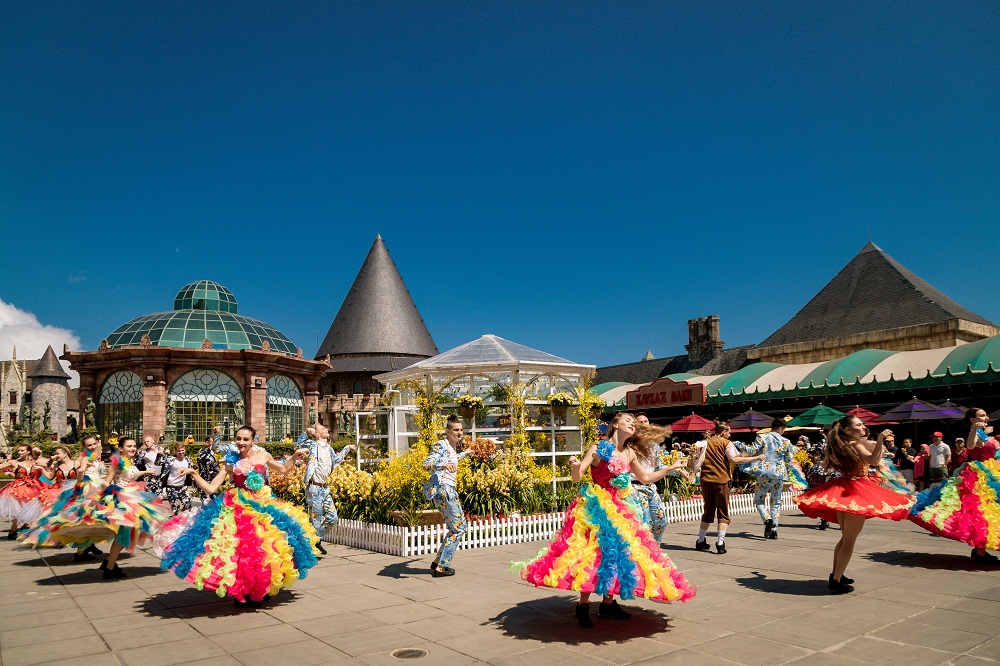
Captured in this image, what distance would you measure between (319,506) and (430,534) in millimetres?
1681

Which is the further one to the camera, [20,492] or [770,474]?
[20,492]

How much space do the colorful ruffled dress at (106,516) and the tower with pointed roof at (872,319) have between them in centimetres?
3844

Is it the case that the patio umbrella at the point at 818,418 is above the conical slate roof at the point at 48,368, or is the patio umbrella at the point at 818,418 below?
below

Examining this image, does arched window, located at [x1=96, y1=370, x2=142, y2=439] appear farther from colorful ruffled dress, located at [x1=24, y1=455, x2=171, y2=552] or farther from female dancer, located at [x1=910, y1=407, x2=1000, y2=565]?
female dancer, located at [x1=910, y1=407, x2=1000, y2=565]

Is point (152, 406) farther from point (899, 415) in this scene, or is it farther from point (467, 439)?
point (899, 415)

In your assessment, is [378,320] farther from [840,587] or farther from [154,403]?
[840,587]

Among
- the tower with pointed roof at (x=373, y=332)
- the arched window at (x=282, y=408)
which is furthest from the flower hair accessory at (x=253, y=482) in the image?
the tower with pointed roof at (x=373, y=332)

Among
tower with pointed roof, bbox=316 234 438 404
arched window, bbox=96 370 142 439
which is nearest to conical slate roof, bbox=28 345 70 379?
tower with pointed roof, bbox=316 234 438 404

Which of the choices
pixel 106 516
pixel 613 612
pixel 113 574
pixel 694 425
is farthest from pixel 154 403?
pixel 613 612

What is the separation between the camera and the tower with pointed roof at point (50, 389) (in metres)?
76.5

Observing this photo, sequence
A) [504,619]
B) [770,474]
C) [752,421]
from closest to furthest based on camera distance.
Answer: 1. [504,619]
2. [770,474]
3. [752,421]

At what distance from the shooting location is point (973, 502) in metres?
8.48

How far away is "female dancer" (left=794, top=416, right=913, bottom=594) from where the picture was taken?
6.97m

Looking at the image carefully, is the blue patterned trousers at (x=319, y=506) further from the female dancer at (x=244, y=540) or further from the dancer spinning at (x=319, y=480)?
the female dancer at (x=244, y=540)
